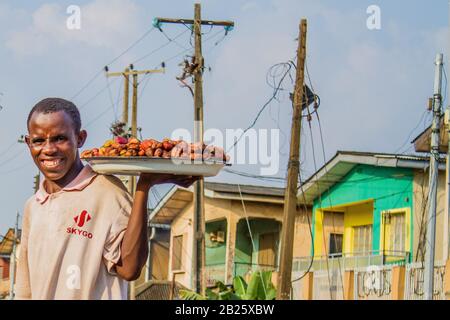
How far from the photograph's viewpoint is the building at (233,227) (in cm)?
2783

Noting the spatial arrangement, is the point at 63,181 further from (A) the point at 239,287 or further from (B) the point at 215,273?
(B) the point at 215,273

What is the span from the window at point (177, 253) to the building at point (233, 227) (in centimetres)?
10

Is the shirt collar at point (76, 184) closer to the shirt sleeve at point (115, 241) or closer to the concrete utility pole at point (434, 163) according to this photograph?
the shirt sleeve at point (115, 241)

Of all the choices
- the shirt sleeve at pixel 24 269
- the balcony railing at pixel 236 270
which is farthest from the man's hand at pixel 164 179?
the balcony railing at pixel 236 270

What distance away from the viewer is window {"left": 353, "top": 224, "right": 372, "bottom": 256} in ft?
80.7

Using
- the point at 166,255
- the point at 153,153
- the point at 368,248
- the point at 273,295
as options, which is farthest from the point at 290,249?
the point at 166,255

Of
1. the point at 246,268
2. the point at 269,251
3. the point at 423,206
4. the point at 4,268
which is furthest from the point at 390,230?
the point at 4,268

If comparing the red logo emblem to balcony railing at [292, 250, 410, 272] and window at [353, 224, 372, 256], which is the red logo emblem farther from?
window at [353, 224, 372, 256]

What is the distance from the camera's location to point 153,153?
110 inches

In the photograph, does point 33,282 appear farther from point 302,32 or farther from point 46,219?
point 302,32

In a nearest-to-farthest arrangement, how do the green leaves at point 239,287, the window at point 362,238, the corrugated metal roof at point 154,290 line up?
1. the green leaves at point 239,287
2. the window at point 362,238
3. the corrugated metal roof at point 154,290

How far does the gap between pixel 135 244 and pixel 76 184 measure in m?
0.24

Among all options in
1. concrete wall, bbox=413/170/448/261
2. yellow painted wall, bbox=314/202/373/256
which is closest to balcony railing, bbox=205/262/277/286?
yellow painted wall, bbox=314/202/373/256

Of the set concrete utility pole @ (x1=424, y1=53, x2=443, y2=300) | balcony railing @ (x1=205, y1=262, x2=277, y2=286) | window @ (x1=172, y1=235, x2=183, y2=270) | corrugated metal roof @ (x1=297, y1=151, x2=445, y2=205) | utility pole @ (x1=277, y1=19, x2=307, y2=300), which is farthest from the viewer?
window @ (x1=172, y1=235, x2=183, y2=270)
